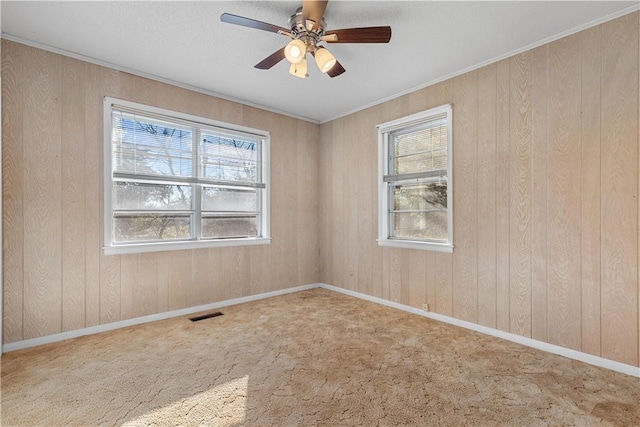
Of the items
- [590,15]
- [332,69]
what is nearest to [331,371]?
[332,69]

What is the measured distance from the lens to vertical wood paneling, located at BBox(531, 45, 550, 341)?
108 inches

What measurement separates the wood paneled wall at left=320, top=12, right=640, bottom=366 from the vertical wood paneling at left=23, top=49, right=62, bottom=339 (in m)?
3.70

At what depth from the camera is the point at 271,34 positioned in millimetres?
2652

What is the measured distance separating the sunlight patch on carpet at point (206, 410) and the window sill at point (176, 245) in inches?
74.6

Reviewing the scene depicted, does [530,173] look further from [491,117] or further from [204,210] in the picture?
[204,210]

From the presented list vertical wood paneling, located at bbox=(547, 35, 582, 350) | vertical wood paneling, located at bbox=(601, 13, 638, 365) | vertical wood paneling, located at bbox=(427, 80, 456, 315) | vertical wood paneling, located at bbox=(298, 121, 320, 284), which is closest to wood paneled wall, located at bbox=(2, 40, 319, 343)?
vertical wood paneling, located at bbox=(298, 121, 320, 284)

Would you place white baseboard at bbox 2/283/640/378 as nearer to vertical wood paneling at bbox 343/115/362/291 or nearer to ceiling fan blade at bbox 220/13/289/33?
vertical wood paneling at bbox 343/115/362/291

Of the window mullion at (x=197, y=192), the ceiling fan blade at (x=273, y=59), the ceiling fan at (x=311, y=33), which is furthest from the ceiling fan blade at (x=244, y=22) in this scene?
the window mullion at (x=197, y=192)

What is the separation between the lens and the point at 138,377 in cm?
227

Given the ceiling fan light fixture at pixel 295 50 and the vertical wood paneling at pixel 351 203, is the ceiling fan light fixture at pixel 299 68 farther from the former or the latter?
the vertical wood paneling at pixel 351 203

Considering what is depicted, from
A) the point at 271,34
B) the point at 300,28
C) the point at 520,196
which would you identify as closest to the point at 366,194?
the point at 520,196

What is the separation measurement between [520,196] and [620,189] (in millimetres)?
674

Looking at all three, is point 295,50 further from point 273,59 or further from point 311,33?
point 273,59

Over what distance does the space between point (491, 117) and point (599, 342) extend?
84.7 inches
